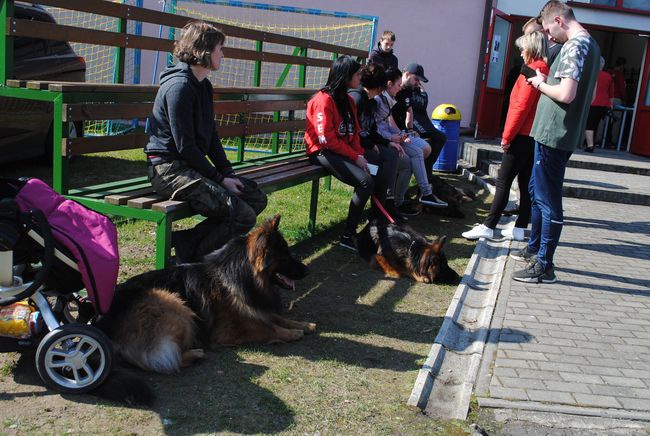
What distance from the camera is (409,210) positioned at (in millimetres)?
8164

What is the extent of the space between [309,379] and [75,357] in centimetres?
125

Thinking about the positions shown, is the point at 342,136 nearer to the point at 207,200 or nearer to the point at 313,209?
the point at 313,209

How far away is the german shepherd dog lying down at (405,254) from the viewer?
18.5 ft

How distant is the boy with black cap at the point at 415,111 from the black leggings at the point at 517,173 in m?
1.82

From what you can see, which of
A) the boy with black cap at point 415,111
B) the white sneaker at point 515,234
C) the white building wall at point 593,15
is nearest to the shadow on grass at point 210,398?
the white sneaker at point 515,234

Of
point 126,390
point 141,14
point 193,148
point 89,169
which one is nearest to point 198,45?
point 193,148

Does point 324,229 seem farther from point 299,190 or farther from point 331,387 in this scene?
point 331,387

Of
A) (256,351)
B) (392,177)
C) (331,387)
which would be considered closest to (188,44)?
→ (256,351)

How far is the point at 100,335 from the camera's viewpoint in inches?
126

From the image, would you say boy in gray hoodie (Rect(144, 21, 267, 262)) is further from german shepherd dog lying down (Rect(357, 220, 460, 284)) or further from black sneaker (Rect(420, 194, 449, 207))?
black sneaker (Rect(420, 194, 449, 207))

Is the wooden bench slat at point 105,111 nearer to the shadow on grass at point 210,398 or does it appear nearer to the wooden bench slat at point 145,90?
the wooden bench slat at point 145,90

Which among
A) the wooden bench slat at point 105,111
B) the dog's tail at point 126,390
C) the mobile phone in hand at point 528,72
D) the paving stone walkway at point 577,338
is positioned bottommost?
the dog's tail at point 126,390

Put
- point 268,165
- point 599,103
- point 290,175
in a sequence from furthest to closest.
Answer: point 599,103
point 268,165
point 290,175

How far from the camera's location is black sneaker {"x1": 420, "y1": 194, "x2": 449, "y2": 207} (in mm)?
8047
